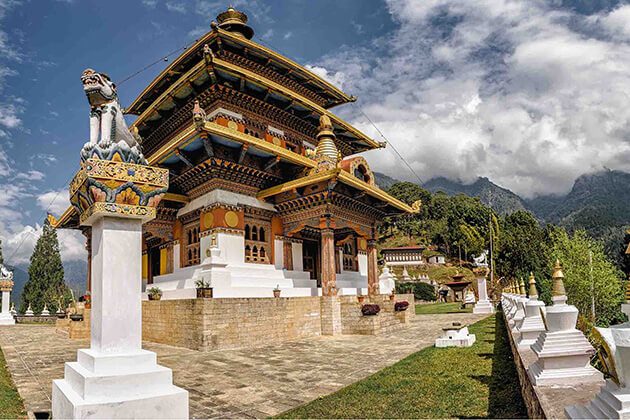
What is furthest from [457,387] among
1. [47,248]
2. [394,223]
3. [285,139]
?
[394,223]

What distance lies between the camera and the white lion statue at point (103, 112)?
5273 mm

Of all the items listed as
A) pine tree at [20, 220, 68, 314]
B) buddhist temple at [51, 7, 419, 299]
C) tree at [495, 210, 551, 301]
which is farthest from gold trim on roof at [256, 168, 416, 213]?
pine tree at [20, 220, 68, 314]

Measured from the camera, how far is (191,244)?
17.5 metres

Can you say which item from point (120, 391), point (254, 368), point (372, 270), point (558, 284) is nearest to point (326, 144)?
point (372, 270)

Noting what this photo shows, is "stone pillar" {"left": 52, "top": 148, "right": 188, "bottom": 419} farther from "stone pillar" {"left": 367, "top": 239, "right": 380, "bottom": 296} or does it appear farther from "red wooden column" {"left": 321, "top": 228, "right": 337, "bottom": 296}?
"stone pillar" {"left": 367, "top": 239, "right": 380, "bottom": 296}

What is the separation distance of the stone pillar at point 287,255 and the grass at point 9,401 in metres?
10.0

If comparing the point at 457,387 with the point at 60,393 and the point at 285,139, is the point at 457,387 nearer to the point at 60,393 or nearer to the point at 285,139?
the point at 60,393

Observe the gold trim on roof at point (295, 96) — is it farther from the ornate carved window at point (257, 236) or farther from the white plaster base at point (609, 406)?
the white plaster base at point (609, 406)

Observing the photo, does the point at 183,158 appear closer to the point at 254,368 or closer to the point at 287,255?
the point at 287,255

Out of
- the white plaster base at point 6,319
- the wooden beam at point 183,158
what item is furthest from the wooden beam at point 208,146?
the white plaster base at point 6,319

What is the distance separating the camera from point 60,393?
4.78 m

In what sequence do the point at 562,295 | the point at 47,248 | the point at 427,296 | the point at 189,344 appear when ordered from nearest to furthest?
the point at 562,295 < the point at 189,344 < the point at 427,296 < the point at 47,248

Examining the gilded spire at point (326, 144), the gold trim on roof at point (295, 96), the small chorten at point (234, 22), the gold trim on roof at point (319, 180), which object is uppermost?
the small chorten at point (234, 22)

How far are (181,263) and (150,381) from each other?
13.6 metres
